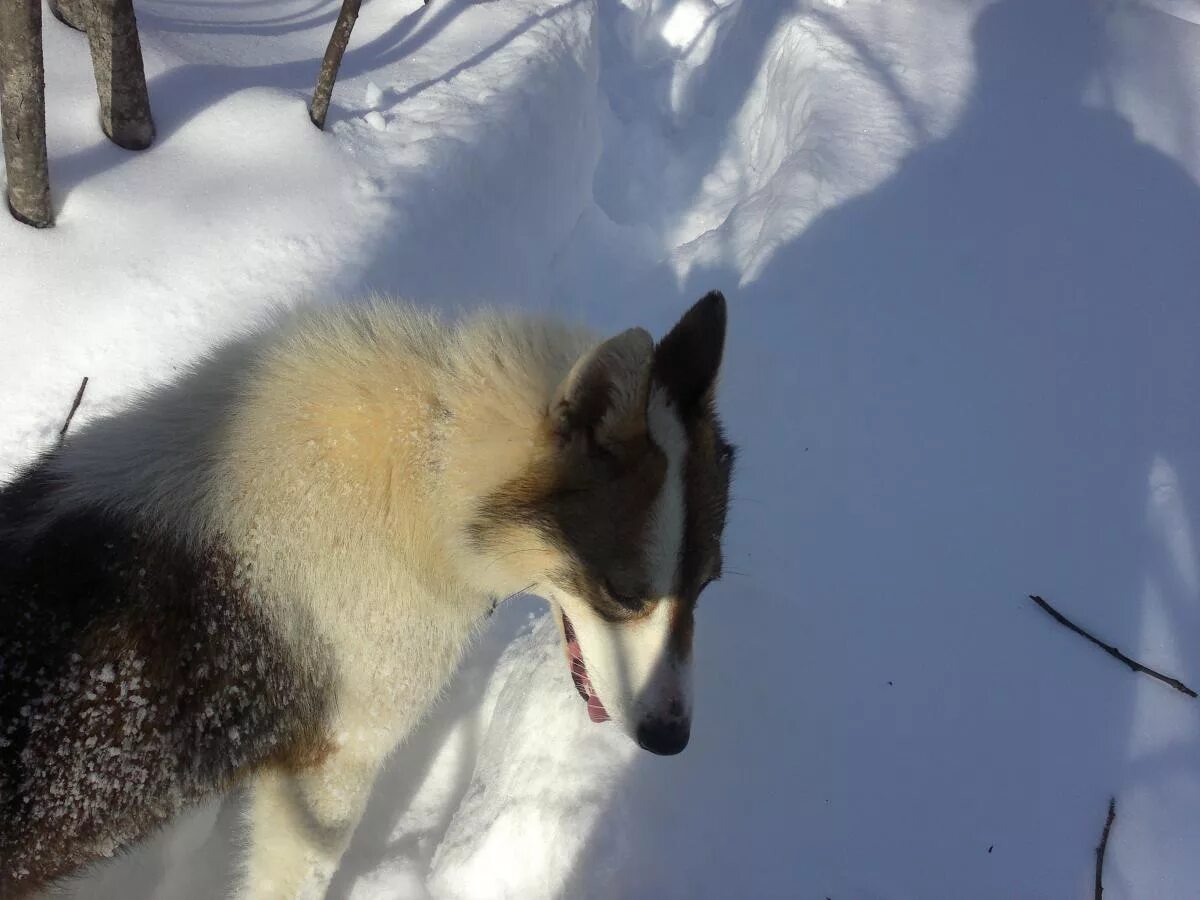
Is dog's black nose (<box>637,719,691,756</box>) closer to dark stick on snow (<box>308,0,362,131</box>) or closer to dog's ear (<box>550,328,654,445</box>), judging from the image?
dog's ear (<box>550,328,654,445</box>)

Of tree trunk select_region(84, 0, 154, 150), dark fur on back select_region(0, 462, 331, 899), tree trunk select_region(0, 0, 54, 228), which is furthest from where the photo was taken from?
tree trunk select_region(84, 0, 154, 150)

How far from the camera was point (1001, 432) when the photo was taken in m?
3.29

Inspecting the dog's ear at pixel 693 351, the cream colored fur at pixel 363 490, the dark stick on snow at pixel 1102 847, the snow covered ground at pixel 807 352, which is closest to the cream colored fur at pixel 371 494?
the cream colored fur at pixel 363 490

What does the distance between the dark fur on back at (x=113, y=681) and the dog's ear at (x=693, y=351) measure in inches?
44.5

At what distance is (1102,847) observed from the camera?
7.59 ft

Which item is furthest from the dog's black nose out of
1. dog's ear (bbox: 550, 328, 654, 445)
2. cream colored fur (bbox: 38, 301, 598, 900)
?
dog's ear (bbox: 550, 328, 654, 445)

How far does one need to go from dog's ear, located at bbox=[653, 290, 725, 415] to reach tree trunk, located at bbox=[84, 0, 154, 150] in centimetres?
328

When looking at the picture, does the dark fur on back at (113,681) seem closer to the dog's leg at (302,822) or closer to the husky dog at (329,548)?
the husky dog at (329,548)

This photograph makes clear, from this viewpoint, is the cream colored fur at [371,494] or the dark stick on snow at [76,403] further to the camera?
the dark stick on snow at [76,403]

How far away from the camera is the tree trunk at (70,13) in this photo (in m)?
3.86

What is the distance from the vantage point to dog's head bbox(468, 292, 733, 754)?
5.88ft

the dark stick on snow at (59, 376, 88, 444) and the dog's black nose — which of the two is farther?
the dark stick on snow at (59, 376, 88, 444)

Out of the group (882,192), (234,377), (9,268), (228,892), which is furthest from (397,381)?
(882,192)

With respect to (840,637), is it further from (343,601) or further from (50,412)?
(50,412)
